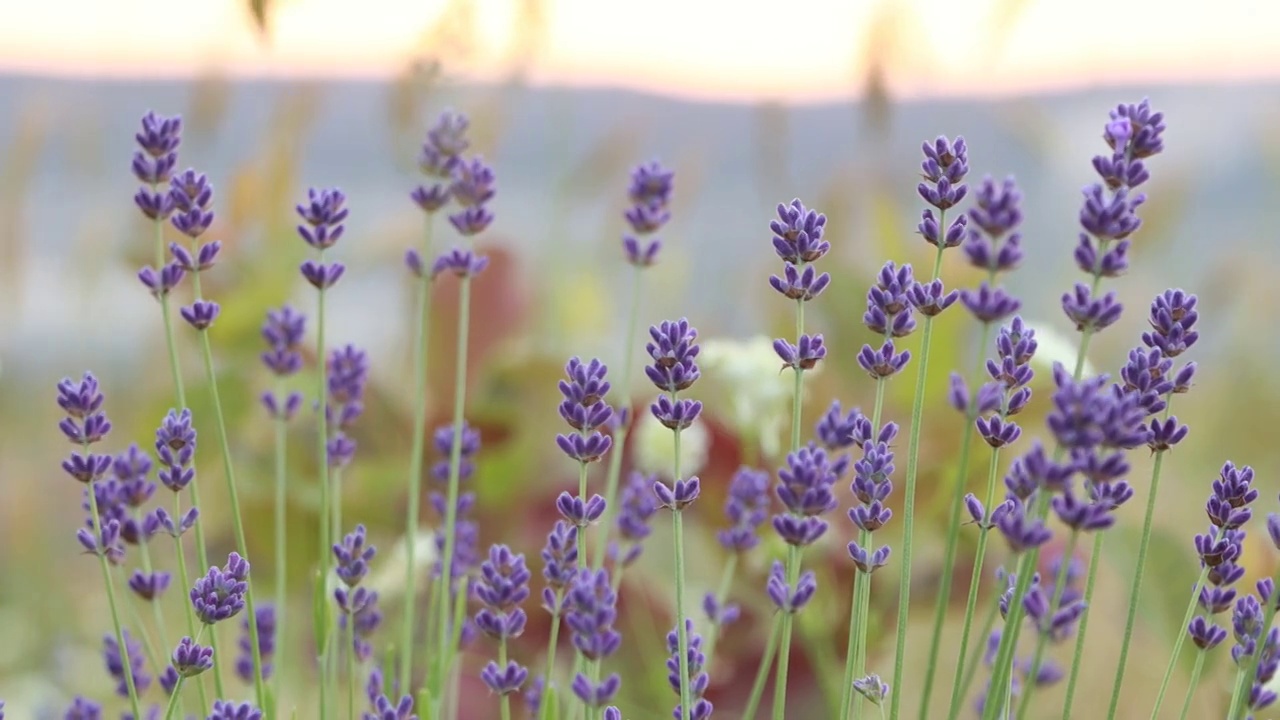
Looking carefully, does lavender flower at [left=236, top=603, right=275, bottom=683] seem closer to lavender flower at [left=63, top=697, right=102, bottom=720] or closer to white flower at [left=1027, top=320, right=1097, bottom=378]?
lavender flower at [left=63, top=697, right=102, bottom=720]

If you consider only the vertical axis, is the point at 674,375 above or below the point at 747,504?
above

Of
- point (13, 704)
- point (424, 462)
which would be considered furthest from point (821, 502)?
point (13, 704)

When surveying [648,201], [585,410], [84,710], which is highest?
[648,201]

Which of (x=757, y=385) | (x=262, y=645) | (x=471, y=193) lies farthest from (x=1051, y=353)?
(x=262, y=645)

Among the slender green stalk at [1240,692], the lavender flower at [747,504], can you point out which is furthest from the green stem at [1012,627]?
the lavender flower at [747,504]

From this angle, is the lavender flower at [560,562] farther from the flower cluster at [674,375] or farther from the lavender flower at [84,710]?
the lavender flower at [84,710]

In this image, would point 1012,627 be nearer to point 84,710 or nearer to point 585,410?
point 585,410
